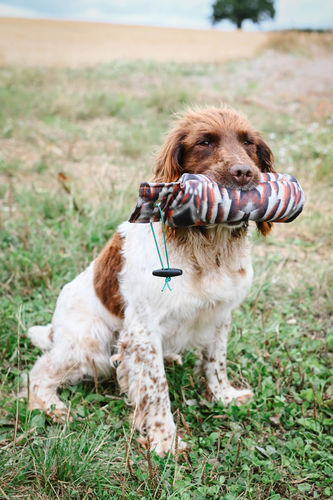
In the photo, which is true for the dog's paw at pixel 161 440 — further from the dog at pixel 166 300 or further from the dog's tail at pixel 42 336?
the dog's tail at pixel 42 336

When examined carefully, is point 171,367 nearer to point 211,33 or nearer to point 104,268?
point 104,268

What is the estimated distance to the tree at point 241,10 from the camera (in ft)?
119

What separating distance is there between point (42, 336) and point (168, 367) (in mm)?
898

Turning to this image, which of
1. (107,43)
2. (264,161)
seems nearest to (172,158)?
(264,161)

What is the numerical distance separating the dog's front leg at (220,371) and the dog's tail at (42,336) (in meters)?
1.05

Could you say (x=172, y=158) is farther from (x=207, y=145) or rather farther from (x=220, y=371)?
(x=220, y=371)

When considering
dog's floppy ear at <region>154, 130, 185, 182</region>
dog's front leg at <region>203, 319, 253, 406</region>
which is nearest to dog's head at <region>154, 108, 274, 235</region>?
dog's floppy ear at <region>154, 130, 185, 182</region>

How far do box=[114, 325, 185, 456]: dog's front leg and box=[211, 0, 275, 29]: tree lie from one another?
3917 cm

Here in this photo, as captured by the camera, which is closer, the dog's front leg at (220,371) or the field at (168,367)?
the field at (168,367)

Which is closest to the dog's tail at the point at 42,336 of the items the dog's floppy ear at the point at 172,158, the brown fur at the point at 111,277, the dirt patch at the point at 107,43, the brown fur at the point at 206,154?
the brown fur at the point at 111,277

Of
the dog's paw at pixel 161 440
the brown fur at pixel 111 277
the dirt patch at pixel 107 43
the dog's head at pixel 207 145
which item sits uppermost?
the dirt patch at pixel 107 43

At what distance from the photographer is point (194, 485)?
7.25ft

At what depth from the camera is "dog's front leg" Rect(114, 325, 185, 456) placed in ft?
8.31

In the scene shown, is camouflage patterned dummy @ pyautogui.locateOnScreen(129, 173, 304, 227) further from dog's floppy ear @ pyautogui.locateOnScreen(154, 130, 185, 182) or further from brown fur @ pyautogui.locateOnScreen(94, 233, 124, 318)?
brown fur @ pyautogui.locateOnScreen(94, 233, 124, 318)
